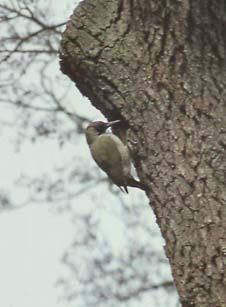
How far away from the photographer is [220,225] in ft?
11.2

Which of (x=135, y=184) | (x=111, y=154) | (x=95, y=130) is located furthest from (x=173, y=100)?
(x=95, y=130)

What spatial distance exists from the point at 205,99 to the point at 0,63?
14.8 ft

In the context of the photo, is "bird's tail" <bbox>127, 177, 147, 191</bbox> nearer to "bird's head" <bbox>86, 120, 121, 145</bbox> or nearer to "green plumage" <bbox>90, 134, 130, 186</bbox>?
"green plumage" <bbox>90, 134, 130, 186</bbox>

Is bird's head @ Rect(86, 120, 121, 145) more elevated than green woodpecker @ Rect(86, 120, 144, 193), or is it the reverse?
bird's head @ Rect(86, 120, 121, 145)

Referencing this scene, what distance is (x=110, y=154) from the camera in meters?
4.49

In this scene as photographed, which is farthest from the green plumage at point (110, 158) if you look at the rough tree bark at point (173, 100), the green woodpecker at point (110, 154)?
the rough tree bark at point (173, 100)

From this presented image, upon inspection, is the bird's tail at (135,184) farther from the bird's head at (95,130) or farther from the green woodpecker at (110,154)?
the bird's head at (95,130)

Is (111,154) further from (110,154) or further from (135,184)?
(135,184)

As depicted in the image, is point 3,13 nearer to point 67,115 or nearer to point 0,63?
point 0,63

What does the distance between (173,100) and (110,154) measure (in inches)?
34.8

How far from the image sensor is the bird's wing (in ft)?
13.8

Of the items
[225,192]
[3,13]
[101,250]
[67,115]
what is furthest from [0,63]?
[225,192]

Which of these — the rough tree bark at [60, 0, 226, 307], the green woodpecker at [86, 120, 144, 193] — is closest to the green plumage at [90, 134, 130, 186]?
the green woodpecker at [86, 120, 144, 193]

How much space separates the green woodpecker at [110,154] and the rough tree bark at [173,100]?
39 cm
